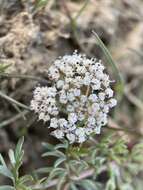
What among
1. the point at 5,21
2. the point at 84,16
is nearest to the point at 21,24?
the point at 5,21

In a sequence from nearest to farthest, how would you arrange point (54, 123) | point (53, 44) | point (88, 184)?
1. point (54, 123)
2. point (88, 184)
3. point (53, 44)

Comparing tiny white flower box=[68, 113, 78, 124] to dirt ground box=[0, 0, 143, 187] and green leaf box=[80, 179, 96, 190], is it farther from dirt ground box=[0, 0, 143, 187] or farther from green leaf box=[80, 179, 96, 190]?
green leaf box=[80, 179, 96, 190]

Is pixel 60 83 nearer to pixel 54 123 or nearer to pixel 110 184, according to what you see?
pixel 54 123

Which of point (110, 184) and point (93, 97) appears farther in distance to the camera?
Result: point (110, 184)

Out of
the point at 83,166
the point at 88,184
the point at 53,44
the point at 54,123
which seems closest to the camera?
the point at 54,123

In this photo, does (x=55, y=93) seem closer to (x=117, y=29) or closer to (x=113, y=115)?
(x=113, y=115)

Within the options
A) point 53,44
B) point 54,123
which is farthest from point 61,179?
point 53,44
